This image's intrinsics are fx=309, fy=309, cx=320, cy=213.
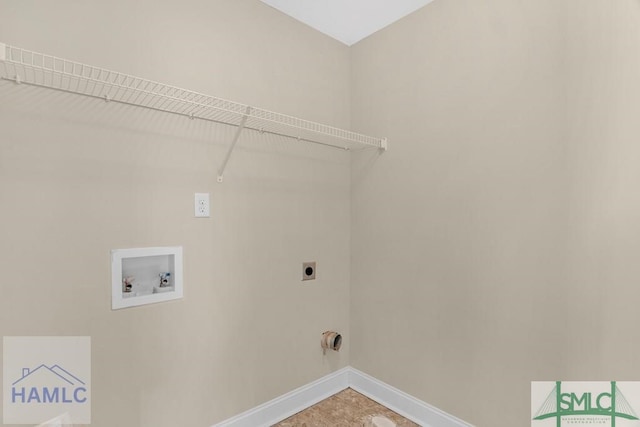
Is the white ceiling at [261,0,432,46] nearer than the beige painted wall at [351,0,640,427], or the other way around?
the beige painted wall at [351,0,640,427]

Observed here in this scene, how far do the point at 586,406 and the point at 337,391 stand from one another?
1.38 m

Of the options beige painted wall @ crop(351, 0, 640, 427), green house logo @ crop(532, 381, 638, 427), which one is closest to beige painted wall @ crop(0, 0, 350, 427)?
beige painted wall @ crop(351, 0, 640, 427)

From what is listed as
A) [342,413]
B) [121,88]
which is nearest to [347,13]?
[121,88]

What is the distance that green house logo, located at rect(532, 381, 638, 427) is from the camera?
125cm

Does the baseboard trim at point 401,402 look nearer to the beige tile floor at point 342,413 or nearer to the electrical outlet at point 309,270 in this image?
the beige tile floor at point 342,413

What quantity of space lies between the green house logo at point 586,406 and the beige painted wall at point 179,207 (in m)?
1.22

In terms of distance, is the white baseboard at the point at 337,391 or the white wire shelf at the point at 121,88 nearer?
the white wire shelf at the point at 121,88

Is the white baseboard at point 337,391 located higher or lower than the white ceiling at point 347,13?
lower

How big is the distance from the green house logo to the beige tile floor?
0.75m

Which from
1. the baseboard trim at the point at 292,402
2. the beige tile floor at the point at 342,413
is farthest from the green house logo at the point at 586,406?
the baseboard trim at the point at 292,402

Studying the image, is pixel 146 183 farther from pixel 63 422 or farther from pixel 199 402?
pixel 199 402

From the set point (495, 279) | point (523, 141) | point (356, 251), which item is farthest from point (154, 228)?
point (523, 141)

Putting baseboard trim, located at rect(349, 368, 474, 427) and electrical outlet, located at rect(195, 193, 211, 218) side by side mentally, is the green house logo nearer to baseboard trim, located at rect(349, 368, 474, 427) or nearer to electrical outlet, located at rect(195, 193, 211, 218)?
baseboard trim, located at rect(349, 368, 474, 427)

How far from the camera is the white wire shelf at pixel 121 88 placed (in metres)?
1.08
